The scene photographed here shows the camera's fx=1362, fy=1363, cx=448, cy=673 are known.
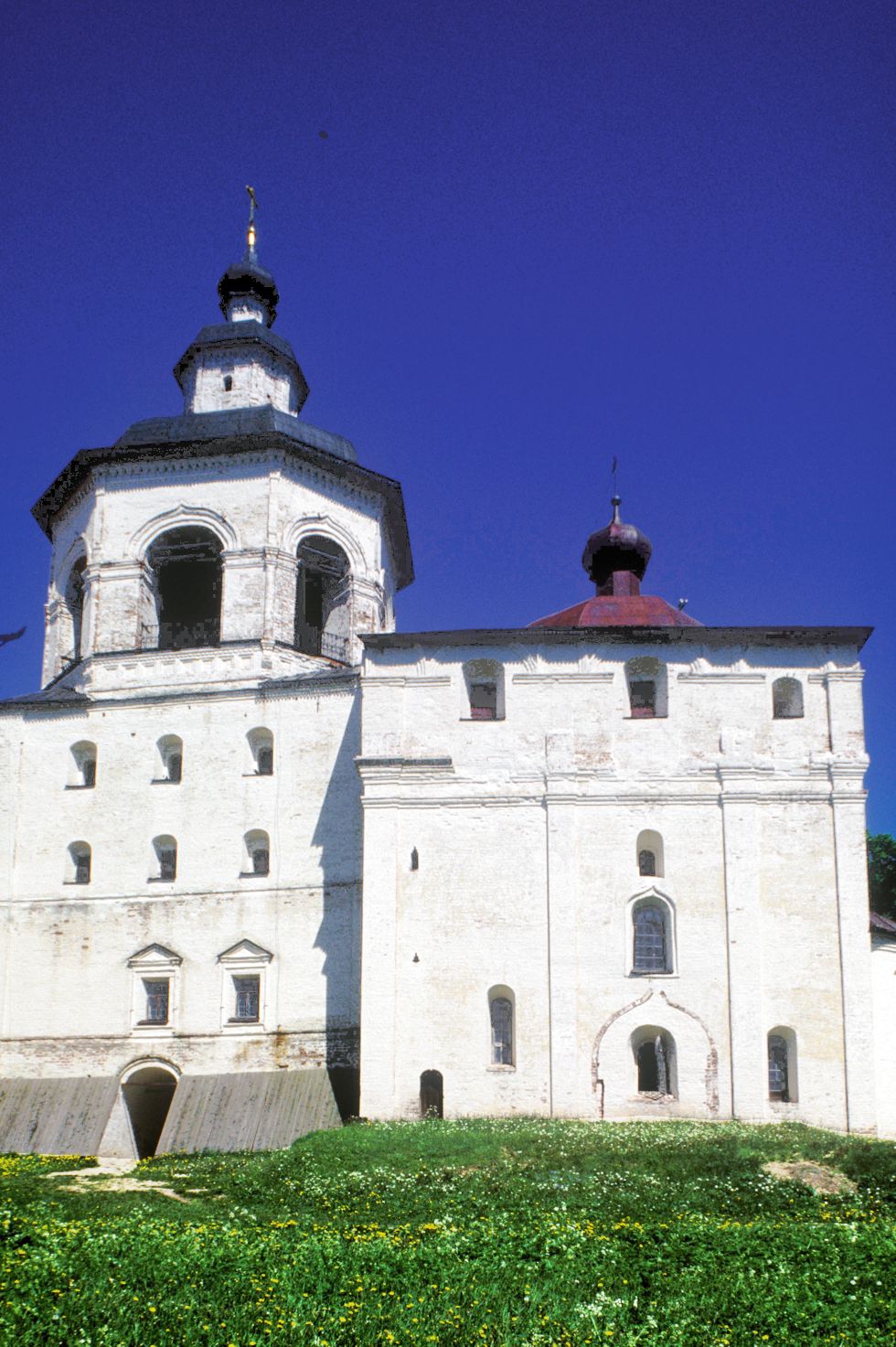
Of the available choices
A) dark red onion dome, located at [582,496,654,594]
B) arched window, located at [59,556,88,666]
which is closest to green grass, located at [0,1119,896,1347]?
arched window, located at [59,556,88,666]

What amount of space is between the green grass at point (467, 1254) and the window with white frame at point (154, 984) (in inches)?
279

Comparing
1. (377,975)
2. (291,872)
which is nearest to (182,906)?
(291,872)

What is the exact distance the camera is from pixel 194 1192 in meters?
16.4

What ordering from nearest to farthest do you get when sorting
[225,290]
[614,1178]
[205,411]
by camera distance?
[614,1178] → [205,411] → [225,290]

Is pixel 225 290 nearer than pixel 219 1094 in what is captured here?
No

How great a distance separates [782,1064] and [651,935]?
291 cm

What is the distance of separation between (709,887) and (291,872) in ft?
25.0

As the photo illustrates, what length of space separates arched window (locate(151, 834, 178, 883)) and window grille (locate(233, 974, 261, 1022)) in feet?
7.96

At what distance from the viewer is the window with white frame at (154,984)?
81.7 ft

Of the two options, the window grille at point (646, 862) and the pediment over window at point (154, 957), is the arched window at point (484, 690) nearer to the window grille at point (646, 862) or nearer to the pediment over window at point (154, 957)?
the window grille at point (646, 862)

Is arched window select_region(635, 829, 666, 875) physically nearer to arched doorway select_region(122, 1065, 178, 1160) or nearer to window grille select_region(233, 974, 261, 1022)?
window grille select_region(233, 974, 261, 1022)

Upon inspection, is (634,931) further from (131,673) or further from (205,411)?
(205,411)

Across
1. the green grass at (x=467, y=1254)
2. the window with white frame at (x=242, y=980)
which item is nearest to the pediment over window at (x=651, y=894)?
the green grass at (x=467, y=1254)

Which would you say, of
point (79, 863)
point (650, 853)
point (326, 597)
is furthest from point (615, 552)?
point (79, 863)
